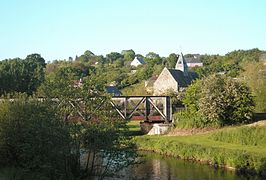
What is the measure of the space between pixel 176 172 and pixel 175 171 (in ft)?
1.13

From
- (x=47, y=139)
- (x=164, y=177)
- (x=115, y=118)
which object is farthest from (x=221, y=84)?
(x=47, y=139)

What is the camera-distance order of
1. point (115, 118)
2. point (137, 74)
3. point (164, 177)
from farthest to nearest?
point (137, 74) → point (164, 177) → point (115, 118)

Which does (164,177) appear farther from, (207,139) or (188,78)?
(188,78)

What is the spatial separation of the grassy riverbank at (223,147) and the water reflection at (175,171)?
3.00 ft

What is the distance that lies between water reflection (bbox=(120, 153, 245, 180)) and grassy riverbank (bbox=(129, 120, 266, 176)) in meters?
0.91

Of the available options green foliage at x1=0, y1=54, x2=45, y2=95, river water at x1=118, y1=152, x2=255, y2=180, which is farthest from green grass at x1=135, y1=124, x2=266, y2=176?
green foliage at x1=0, y1=54, x2=45, y2=95

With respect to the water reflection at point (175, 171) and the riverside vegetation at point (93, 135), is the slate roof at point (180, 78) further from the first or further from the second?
the water reflection at point (175, 171)

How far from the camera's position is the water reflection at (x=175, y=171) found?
26844mm

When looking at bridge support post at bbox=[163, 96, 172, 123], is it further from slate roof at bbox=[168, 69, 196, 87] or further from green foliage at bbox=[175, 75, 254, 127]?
slate roof at bbox=[168, 69, 196, 87]

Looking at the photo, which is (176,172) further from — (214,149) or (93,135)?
(93,135)

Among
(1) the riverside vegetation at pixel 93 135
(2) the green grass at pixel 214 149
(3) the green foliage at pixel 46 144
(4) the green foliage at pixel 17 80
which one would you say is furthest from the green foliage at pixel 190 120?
(4) the green foliage at pixel 17 80

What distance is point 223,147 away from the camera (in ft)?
103

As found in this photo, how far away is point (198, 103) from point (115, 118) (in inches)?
Answer: 834

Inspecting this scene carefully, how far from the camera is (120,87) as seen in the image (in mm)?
105125
